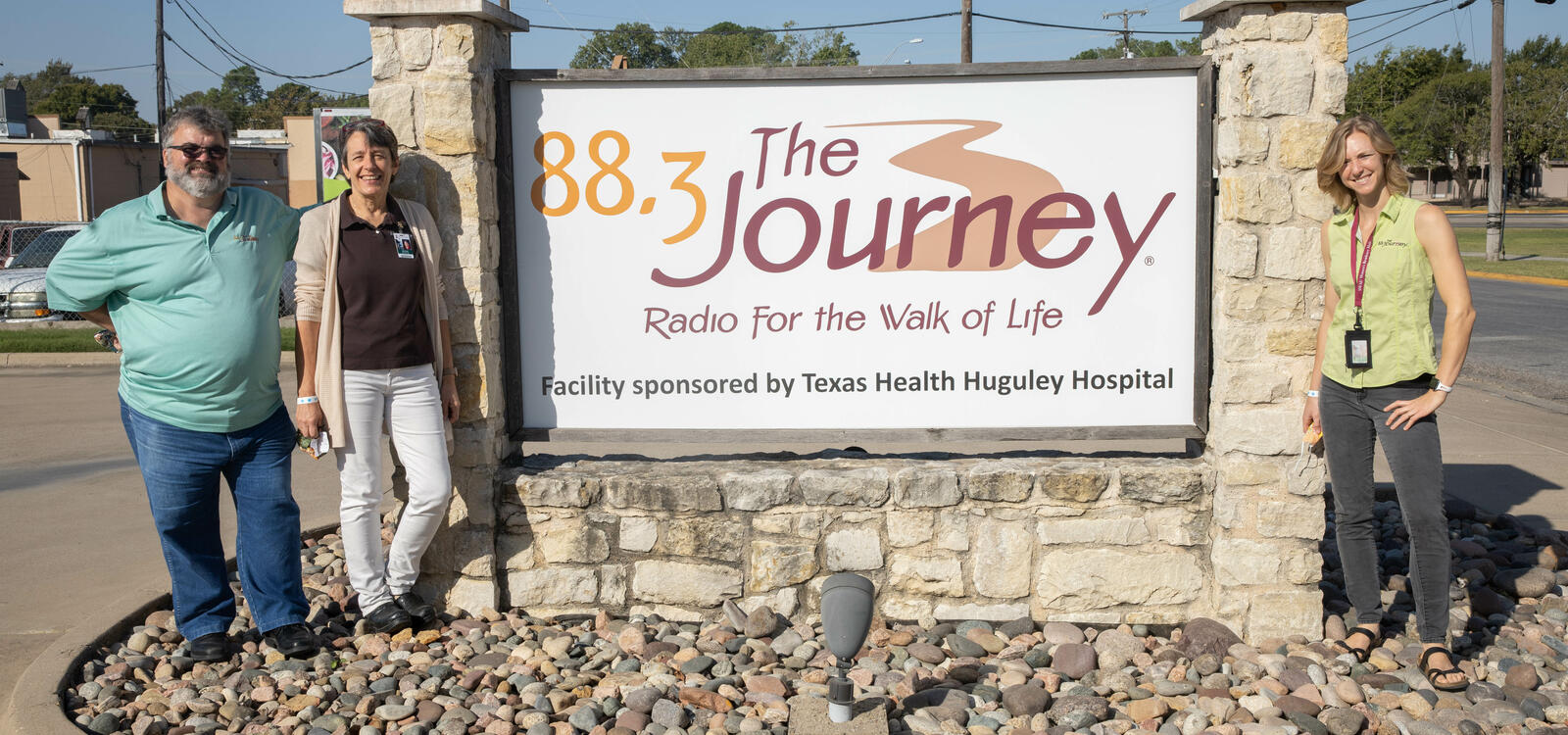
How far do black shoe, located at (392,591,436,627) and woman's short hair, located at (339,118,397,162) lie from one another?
1671 mm

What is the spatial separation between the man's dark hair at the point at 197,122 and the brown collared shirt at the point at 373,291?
0.48 meters

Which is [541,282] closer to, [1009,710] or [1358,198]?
[1009,710]

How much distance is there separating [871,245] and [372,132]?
1872mm

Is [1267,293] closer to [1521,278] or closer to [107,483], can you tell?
Answer: [107,483]

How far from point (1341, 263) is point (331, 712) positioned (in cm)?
368

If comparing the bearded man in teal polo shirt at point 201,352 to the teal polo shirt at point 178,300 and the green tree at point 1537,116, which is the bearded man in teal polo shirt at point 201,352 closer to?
the teal polo shirt at point 178,300

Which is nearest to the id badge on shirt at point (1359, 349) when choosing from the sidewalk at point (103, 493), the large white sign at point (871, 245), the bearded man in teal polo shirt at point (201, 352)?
the large white sign at point (871, 245)

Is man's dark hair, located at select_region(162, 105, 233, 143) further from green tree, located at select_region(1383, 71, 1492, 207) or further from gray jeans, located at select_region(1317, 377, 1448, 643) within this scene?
green tree, located at select_region(1383, 71, 1492, 207)

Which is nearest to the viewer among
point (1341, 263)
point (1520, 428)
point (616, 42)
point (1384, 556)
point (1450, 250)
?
point (1450, 250)

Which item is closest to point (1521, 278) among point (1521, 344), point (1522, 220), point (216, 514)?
point (1521, 344)

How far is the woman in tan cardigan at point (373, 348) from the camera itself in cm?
410

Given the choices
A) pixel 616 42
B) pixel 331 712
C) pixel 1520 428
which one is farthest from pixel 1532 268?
pixel 616 42

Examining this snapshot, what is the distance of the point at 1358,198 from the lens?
3.98m

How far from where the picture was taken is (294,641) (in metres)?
4.24
